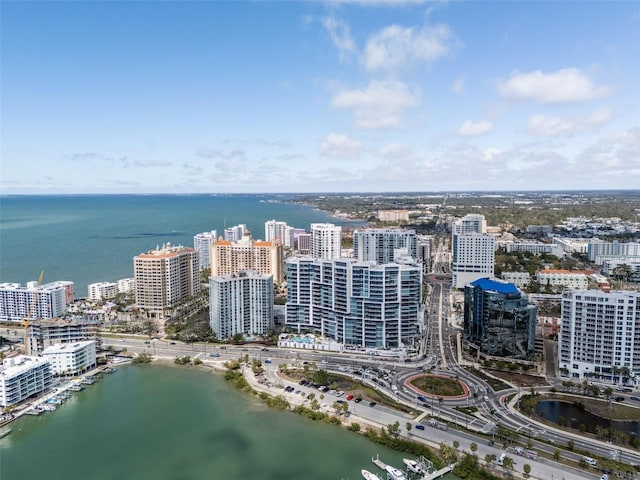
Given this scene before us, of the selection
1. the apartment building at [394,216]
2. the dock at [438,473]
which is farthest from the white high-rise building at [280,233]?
the dock at [438,473]

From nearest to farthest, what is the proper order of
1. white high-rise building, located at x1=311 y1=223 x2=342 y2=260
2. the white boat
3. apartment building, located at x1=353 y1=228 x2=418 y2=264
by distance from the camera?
1. the white boat
2. apartment building, located at x1=353 y1=228 x2=418 y2=264
3. white high-rise building, located at x1=311 y1=223 x2=342 y2=260

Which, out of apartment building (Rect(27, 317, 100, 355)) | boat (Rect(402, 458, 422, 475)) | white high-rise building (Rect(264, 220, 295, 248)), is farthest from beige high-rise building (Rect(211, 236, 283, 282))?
boat (Rect(402, 458, 422, 475))

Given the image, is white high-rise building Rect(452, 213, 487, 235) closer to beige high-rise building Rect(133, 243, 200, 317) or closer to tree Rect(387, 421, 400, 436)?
beige high-rise building Rect(133, 243, 200, 317)

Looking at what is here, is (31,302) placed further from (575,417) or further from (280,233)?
(575,417)

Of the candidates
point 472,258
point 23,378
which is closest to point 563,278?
point 472,258

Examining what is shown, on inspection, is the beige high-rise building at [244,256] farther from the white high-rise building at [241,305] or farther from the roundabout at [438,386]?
the roundabout at [438,386]

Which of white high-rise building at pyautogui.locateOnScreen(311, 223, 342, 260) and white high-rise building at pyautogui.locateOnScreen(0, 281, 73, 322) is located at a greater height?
white high-rise building at pyautogui.locateOnScreen(311, 223, 342, 260)

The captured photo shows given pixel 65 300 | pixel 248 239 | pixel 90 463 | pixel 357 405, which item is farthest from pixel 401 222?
pixel 90 463
